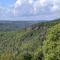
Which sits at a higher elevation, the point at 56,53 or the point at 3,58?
the point at 56,53

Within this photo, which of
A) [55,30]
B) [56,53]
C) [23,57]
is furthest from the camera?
[23,57]

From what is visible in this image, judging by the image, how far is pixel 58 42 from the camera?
41.4m

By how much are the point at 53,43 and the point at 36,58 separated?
23495 mm

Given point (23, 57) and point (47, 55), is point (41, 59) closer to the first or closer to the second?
point (23, 57)

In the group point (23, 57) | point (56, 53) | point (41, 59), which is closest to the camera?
point (56, 53)

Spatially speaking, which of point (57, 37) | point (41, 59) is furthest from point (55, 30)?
point (41, 59)

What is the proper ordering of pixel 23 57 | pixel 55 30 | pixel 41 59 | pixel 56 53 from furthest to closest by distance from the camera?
pixel 23 57, pixel 41 59, pixel 55 30, pixel 56 53

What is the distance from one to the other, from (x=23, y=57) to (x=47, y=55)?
26.0 meters

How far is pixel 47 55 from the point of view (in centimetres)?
4119

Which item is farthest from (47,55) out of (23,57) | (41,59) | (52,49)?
(23,57)

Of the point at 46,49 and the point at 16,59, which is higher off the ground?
the point at 46,49

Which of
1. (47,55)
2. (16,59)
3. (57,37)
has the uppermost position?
(57,37)

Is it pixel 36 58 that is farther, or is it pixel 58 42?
pixel 36 58

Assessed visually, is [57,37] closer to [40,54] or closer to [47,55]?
[47,55]
